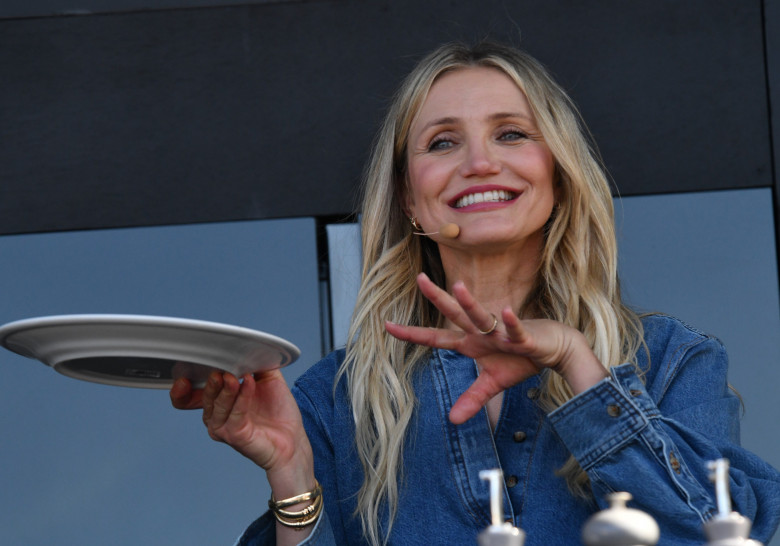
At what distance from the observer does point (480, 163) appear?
1.98 m

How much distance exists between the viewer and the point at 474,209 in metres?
2.00

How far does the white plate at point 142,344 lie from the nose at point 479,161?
2.21 ft

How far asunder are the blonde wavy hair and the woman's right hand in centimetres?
24

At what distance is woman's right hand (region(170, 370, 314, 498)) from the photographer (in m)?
1.60

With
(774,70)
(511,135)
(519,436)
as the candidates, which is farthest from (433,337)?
(774,70)

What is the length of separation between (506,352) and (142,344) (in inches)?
20.7

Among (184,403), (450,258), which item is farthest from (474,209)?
(184,403)

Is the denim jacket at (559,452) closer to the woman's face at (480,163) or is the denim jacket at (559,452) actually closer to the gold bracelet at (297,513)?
the gold bracelet at (297,513)

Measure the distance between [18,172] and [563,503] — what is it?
1675 mm

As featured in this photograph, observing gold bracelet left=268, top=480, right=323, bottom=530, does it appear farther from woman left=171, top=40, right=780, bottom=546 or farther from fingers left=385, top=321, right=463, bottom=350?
Answer: fingers left=385, top=321, right=463, bottom=350

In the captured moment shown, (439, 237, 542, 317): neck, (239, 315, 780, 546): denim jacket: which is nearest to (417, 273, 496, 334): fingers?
(239, 315, 780, 546): denim jacket

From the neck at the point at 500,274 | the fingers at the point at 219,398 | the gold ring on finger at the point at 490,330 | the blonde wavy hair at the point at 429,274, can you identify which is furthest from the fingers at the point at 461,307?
the neck at the point at 500,274

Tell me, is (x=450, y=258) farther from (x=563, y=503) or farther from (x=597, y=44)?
(x=597, y=44)

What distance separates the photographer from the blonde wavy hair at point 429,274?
6.48 ft
